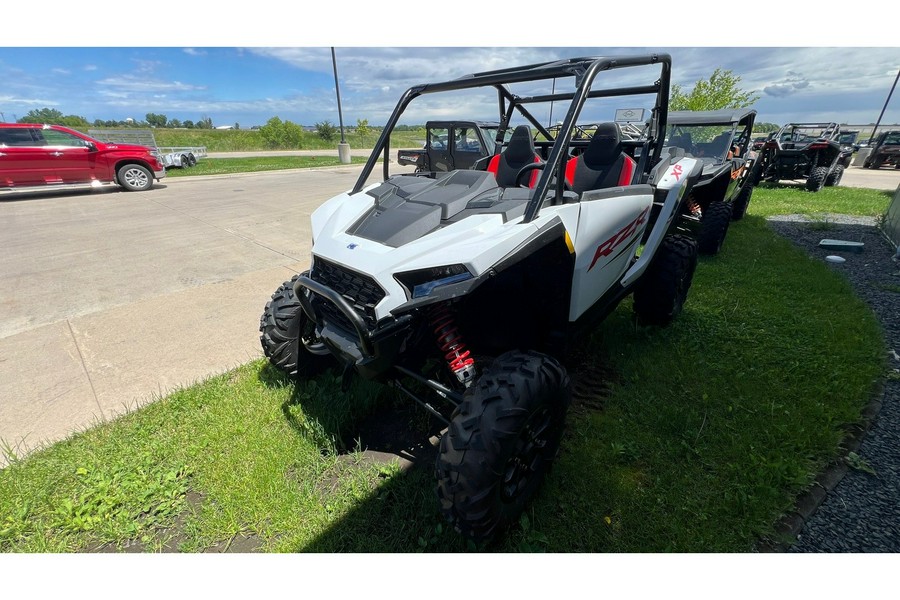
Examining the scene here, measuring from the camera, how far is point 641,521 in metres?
1.90

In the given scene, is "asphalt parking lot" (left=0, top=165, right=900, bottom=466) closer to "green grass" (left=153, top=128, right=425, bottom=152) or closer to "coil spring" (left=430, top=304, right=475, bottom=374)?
"coil spring" (left=430, top=304, right=475, bottom=374)

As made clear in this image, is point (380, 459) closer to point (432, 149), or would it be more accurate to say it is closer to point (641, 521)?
point (641, 521)

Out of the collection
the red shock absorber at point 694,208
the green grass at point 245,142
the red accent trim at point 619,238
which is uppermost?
the red accent trim at point 619,238

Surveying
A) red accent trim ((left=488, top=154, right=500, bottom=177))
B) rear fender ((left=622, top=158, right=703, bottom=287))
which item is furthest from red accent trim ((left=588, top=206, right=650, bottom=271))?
red accent trim ((left=488, top=154, right=500, bottom=177))

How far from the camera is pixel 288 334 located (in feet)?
8.09

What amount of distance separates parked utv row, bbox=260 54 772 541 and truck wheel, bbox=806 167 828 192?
33.8 feet

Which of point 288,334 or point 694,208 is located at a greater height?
point 694,208

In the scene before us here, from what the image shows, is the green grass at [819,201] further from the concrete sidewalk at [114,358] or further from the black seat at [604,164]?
the concrete sidewalk at [114,358]

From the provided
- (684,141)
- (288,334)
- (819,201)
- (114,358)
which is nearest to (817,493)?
(288,334)

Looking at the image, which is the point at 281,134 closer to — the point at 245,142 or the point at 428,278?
the point at 245,142

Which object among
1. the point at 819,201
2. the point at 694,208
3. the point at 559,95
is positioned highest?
the point at 559,95

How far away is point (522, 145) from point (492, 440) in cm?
214

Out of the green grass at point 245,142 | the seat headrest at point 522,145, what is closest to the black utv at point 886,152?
the seat headrest at point 522,145

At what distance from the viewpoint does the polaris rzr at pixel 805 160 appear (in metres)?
10.2
